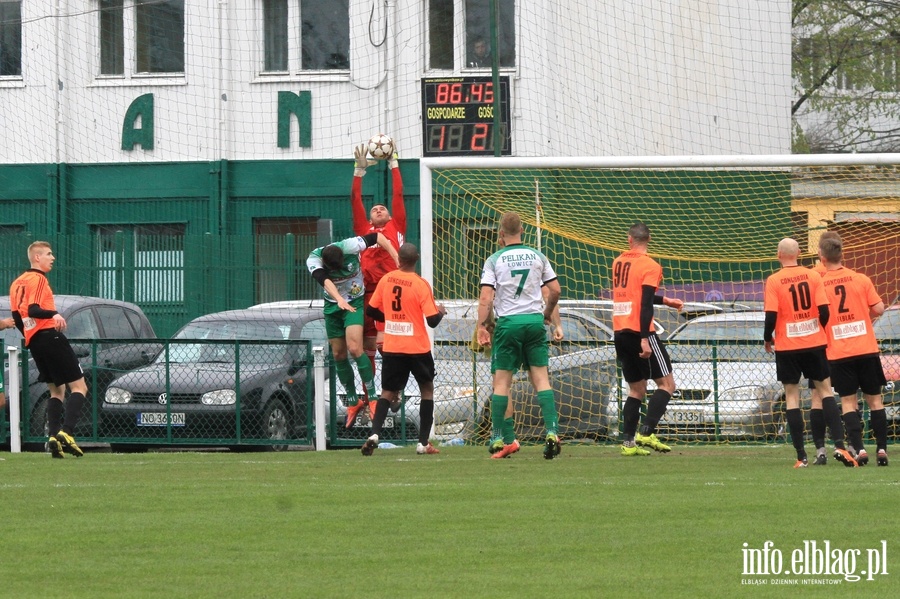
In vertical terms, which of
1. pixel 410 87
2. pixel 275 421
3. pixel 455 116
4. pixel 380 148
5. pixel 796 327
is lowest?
pixel 275 421

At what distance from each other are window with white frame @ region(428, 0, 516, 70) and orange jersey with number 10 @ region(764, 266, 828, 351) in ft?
52.1

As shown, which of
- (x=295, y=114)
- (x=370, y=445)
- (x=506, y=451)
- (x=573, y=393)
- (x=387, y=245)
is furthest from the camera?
(x=295, y=114)

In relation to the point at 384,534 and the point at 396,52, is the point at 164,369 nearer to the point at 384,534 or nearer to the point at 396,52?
the point at 384,534

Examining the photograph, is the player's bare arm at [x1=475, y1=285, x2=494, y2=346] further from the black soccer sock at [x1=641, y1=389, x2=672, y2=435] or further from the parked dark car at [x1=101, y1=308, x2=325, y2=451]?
the parked dark car at [x1=101, y1=308, x2=325, y2=451]

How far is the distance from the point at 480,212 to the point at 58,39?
1388cm

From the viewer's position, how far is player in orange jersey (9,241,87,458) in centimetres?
1329

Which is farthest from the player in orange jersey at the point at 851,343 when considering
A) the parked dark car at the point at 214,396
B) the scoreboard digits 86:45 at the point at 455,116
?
the scoreboard digits 86:45 at the point at 455,116

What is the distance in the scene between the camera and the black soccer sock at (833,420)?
11898 millimetres

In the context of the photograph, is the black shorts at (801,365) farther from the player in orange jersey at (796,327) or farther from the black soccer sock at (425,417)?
the black soccer sock at (425,417)

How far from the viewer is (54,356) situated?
530 inches

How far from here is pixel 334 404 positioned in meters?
15.7

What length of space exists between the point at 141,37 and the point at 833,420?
1974cm

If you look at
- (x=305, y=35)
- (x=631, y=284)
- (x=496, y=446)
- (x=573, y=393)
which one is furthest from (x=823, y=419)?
(x=305, y=35)

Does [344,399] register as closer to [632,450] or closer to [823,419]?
[632,450]
